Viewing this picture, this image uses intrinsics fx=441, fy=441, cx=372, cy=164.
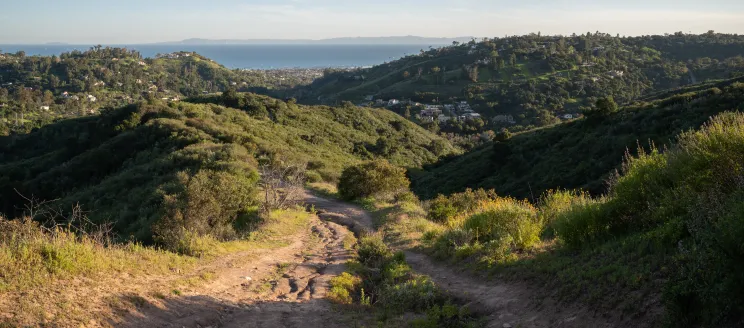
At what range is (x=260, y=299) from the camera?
786 cm

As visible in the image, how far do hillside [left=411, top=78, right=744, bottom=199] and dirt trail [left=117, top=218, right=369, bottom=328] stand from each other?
61.3 ft

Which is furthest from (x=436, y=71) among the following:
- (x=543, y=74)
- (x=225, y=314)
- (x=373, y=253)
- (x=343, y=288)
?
(x=225, y=314)

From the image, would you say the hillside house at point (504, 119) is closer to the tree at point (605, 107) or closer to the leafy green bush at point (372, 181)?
the tree at point (605, 107)

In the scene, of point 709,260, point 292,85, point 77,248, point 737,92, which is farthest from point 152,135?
point 292,85

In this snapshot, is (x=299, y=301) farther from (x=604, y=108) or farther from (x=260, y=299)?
(x=604, y=108)

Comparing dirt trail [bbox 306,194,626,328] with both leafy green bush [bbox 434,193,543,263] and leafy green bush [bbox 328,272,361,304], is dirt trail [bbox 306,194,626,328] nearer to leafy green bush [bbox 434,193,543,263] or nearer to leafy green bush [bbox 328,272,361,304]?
leafy green bush [bbox 434,193,543,263]

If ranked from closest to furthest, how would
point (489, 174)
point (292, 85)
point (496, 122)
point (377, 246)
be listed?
point (377, 246)
point (489, 174)
point (496, 122)
point (292, 85)

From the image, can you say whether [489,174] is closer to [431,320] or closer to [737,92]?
[737,92]

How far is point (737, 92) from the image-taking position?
30.6m

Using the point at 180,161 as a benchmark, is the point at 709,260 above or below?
above

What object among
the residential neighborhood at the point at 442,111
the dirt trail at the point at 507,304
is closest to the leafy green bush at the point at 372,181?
the dirt trail at the point at 507,304

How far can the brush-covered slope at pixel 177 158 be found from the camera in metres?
15.1

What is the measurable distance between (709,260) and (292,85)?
179 metres

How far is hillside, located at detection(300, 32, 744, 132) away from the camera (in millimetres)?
95250
